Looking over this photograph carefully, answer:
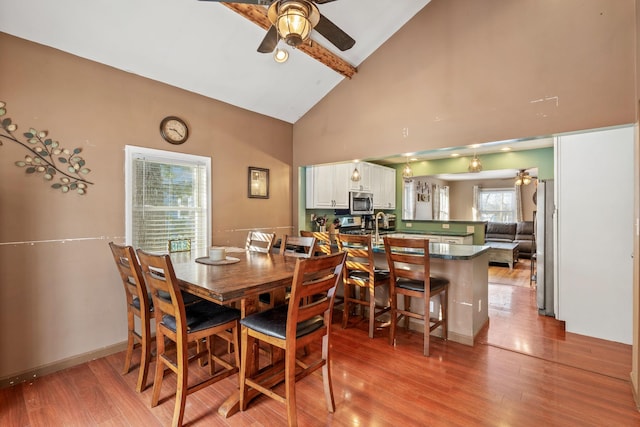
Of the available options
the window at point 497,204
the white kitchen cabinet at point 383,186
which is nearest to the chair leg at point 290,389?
the white kitchen cabinet at point 383,186

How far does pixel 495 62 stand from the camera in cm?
280

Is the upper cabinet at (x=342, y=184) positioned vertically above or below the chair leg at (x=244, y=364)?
above

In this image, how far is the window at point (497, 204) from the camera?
8.69 metres

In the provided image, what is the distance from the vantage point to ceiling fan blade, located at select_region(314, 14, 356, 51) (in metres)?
1.97

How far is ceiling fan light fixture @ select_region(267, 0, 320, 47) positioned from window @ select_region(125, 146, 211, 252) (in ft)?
6.52

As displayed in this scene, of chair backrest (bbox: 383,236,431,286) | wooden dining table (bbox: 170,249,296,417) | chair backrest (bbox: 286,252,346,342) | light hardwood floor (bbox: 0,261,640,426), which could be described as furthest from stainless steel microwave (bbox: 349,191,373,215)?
chair backrest (bbox: 286,252,346,342)

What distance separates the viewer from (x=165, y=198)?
10.3 ft

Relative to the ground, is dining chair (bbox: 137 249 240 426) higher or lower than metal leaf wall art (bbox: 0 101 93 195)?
lower

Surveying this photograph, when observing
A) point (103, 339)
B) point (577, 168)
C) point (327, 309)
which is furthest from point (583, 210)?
point (103, 339)

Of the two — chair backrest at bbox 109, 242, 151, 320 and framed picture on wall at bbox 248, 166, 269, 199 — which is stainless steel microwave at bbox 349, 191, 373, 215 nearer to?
framed picture on wall at bbox 248, 166, 269, 199

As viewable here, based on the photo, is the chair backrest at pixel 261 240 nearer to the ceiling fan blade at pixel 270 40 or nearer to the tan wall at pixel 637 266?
the ceiling fan blade at pixel 270 40

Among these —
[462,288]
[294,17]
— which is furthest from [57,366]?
[462,288]

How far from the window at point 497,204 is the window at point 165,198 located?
8.36 metres

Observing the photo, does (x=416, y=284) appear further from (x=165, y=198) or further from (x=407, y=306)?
(x=165, y=198)
